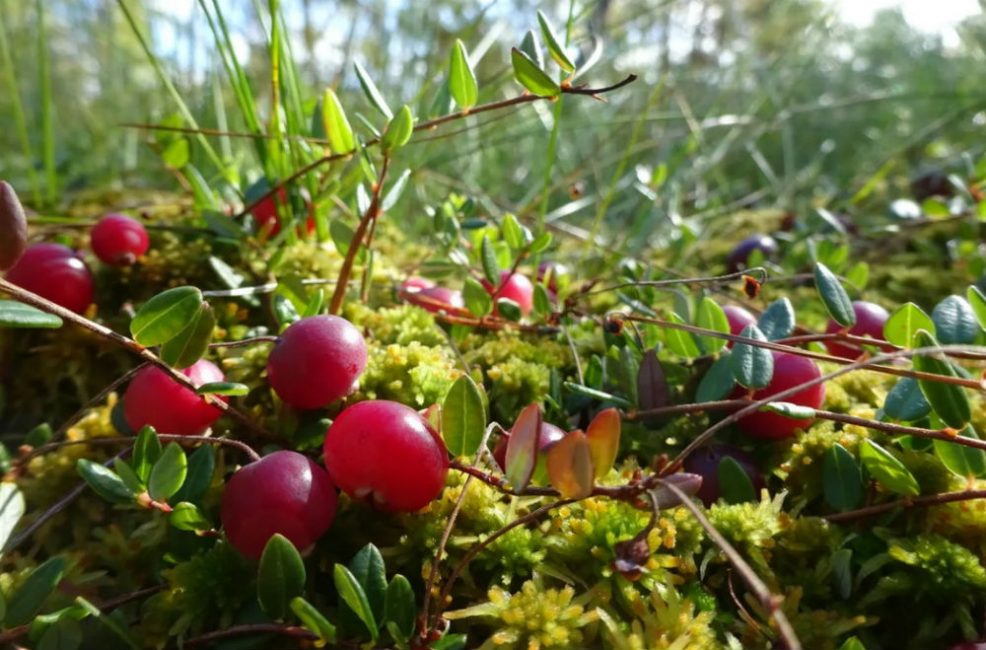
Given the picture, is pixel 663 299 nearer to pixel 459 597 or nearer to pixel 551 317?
pixel 551 317

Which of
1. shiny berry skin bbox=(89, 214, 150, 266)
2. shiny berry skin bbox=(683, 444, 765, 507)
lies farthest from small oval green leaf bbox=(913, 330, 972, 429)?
shiny berry skin bbox=(89, 214, 150, 266)

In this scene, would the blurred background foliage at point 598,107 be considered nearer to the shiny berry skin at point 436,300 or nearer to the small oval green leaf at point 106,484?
the shiny berry skin at point 436,300

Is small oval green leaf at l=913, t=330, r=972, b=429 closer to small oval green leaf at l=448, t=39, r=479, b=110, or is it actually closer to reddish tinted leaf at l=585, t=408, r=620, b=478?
reddish tinted leaf at l=585, t=408, r=620, b=478

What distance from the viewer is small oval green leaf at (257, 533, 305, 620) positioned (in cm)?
69

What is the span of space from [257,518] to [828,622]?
23.7 inches

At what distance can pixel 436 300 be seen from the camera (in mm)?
1249

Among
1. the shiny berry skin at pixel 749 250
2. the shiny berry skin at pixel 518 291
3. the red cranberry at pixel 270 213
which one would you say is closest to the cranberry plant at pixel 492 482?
the shiny berry skin at pixel 518 291

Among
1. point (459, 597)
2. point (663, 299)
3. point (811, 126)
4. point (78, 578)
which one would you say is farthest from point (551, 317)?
point (811, 126)

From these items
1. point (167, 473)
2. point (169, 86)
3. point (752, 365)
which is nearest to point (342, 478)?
point (167, 473)

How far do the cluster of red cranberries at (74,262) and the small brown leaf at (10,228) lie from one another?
1.37 feet

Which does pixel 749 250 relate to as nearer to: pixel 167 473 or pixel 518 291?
pixel 518 291

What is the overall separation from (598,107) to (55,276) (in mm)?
2776

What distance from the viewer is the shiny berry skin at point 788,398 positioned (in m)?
0.92

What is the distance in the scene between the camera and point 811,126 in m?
4.19
